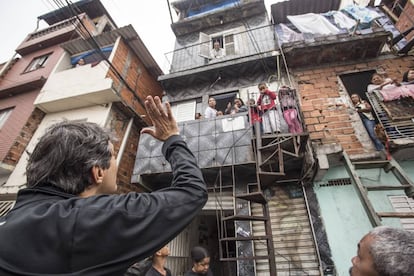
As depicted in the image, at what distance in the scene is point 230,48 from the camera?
8.25 meters

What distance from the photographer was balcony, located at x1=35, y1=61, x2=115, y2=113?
6.93 m

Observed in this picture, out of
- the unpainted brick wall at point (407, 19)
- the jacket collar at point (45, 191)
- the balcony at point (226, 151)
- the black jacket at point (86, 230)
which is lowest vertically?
the black jacket at point (86, 230)

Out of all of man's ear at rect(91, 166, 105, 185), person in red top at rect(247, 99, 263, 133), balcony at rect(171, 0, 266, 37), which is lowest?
man's ear at rect(91, 166, 105, 185)

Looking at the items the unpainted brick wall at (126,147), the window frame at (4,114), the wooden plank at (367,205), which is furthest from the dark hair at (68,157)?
the window frame at (4,114)

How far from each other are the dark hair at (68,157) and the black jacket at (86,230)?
6 centimetres

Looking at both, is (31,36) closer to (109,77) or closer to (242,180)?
(109,77)

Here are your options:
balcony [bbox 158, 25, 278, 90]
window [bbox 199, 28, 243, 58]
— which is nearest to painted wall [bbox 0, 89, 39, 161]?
balcony [bbox 158, 25, 278, 90]

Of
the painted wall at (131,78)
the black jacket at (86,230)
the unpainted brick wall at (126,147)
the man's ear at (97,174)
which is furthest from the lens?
the painted wall at (131,78)

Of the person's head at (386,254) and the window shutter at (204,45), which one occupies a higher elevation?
the window shutter at (204,45)

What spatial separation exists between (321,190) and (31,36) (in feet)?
52.5

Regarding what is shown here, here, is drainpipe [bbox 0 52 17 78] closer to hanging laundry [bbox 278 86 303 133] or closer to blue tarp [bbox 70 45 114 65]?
blue tarp [bbox 70 45 114 65]

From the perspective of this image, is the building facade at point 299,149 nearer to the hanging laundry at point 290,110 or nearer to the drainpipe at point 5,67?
the hanging laundry at point 290,110

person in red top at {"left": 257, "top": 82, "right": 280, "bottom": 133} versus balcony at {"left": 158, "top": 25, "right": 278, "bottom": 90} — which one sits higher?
balcony at {"left": 158, "top": 25, "right": 278, "bottom": 90}

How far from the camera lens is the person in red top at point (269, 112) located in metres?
4.63
